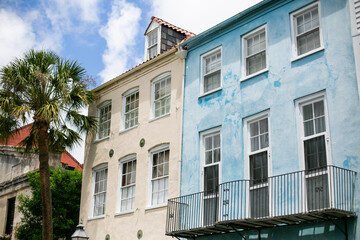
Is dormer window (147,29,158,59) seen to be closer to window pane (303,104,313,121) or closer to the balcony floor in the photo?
the balcony floor

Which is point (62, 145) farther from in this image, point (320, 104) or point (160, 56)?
point (320, 104)

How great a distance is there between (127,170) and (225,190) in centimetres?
579

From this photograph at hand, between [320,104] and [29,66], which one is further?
[29,66]

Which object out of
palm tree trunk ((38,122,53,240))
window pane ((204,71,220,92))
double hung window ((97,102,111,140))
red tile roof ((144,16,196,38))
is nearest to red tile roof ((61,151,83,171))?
double hung window ((97,102,111,140))

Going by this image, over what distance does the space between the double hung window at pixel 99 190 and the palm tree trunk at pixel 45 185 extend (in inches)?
84.4

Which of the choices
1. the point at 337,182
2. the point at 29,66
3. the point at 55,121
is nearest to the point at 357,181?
the point at 337,182

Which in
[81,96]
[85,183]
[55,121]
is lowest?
[85,183]

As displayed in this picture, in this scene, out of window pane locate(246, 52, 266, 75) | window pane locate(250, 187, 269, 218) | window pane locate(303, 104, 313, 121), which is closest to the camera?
window pane locate(303, 104, 313, 121)

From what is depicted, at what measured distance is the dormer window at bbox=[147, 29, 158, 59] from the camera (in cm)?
2066

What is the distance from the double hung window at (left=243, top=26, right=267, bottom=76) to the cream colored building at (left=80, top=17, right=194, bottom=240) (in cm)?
276

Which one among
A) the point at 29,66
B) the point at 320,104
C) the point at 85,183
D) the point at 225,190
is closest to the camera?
the point at 320,104

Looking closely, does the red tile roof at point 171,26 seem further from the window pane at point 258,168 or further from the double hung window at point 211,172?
the window pane at point 258,168

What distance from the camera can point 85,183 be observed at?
20531 mm

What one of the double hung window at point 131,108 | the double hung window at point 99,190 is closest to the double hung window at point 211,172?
the double hung window at point 131,108
